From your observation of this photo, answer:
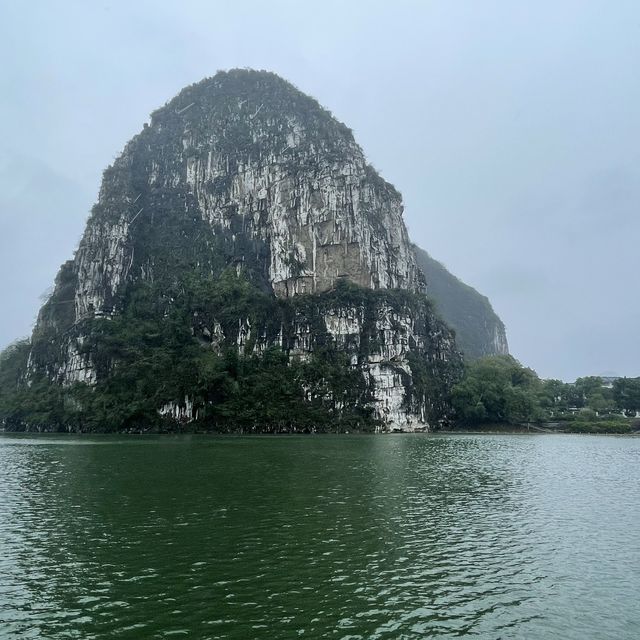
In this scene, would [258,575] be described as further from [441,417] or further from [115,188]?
[115,188]

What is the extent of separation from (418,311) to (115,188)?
78650 millimetres

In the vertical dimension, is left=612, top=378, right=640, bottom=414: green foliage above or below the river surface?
above

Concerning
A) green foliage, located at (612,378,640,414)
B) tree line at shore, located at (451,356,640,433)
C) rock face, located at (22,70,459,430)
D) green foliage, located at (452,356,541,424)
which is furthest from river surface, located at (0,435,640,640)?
green foliage, located at (612,378,640,414)

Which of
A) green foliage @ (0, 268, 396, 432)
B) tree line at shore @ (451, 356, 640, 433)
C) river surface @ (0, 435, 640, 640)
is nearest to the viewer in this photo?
river surface @ (0, 435, 640, 640)

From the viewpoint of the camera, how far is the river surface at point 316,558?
423 inches

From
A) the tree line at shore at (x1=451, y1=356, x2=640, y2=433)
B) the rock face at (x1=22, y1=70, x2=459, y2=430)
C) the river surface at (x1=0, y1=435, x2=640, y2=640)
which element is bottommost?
the river surface at (x1=0, y1=435, x2=640, y2=640)

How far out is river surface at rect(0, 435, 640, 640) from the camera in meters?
10.8

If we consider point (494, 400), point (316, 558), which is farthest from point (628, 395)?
point (316, 558)

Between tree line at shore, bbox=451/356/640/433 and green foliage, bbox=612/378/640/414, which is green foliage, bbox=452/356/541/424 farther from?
green foliage, bbox=612/378/640/414

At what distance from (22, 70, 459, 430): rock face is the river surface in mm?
73563

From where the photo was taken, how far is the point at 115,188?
128000 millimetres

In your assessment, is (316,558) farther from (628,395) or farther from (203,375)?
(628,395)

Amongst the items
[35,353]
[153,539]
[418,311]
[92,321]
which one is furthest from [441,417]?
[153,539]

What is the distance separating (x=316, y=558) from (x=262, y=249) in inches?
4356
